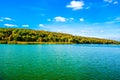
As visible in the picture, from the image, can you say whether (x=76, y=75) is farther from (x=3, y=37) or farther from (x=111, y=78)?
(x=3, y=37)

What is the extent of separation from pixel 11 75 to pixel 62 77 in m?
7.03

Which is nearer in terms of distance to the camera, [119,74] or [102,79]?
[102,79]

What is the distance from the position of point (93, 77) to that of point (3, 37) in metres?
178

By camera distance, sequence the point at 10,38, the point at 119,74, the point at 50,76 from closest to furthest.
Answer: the point at 50,76 < the point at 119,74 < the point at 10,38

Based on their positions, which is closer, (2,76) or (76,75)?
(2,76)

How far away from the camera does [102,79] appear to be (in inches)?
1146

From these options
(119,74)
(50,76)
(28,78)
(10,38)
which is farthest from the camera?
(10,38)

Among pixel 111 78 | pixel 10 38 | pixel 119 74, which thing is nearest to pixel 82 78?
pixel 111 78

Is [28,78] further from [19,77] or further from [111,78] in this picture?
[111,78]

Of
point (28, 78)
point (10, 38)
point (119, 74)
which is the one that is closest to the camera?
point (28, 78)

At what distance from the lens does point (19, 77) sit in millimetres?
28625

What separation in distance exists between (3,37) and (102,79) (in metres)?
179

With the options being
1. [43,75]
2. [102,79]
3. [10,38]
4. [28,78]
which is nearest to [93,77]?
[102,79]

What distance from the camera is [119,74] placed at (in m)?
32.3
